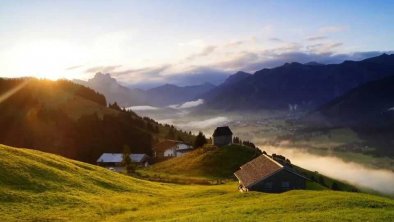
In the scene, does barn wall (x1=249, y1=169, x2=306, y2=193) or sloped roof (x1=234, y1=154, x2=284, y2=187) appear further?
sloped roof (x1=234, y1=154, x2=284, y2=187)

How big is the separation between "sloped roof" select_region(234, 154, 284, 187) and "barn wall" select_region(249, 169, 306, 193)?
916 millimetres

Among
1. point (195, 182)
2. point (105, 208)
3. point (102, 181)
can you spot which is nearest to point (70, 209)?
point (105, 208)

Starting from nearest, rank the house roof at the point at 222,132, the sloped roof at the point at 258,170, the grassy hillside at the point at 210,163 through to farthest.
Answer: the sloped roof at the point at 258,170, the grassy hillside at the point at 210,163, the house roof at the point at 222,132

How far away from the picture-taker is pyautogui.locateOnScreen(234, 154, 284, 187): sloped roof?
279 feet

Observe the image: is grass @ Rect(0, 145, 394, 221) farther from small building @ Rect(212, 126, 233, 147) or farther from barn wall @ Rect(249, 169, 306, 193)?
small building @ Rect(212, 126, 233, 147)

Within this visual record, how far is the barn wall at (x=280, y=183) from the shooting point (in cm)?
8438

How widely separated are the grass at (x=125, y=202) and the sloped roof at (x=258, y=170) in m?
7.13

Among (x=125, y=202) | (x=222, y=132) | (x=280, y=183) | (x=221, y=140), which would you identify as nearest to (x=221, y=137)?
(x=221, y=140)

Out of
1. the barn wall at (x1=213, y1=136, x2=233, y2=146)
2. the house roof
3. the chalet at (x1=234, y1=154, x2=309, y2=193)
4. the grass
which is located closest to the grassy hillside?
the barn wall at (x1=213, y1=136, x2=233, y2=146)

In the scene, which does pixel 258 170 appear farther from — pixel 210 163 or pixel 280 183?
pixel 210 163

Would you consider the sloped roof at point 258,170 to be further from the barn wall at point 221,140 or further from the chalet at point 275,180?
the barn wall at point 221,140

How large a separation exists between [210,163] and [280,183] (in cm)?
7321

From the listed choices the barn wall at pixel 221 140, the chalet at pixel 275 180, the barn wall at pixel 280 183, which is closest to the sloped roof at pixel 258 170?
the chalet at pixel 275 180

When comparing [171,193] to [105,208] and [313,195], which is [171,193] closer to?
[105,208]
